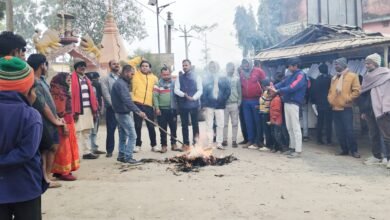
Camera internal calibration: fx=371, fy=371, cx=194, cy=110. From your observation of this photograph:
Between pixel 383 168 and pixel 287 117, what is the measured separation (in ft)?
6.54

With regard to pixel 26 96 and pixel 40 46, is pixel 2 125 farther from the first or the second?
pixel 40 46

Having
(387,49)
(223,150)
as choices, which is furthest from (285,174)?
(387,49)

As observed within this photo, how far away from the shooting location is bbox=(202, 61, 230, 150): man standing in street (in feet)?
28.0

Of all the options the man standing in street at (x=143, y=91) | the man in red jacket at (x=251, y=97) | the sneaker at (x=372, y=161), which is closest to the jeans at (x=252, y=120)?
the man in red jacket at (x=251, y=97)

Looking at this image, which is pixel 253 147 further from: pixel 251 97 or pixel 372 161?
pixel 372 161

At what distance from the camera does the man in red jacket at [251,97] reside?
8.57 meters

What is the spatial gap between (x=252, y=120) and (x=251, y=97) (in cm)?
55

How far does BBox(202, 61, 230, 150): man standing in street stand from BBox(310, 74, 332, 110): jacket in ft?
7.22

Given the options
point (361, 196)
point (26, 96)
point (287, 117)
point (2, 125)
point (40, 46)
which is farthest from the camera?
point (40, 46)

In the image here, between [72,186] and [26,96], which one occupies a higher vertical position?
[26,96]

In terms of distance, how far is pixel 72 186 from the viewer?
541 cm

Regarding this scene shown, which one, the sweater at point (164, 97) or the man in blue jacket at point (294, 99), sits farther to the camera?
the sweater at point (164, 97)

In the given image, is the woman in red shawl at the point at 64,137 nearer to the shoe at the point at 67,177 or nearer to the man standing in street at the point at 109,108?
the shoe at the point at 67,177

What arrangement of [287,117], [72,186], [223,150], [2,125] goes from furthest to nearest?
[223,150] → [287,117] → [72,186] → [2,125]
